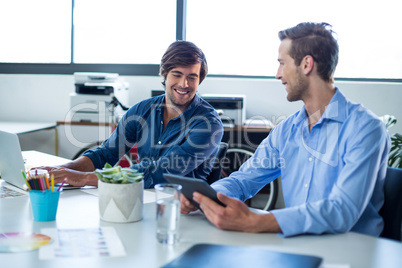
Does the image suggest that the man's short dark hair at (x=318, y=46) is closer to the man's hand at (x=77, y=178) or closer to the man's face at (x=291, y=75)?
the man's face at (x=291, y=75)

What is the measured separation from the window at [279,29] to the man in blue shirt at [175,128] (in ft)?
6.51

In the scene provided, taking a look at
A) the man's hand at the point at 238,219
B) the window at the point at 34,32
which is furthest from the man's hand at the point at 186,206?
the window at the point at 34,32

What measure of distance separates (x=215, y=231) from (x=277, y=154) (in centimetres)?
59

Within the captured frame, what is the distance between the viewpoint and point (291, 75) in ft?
5.80

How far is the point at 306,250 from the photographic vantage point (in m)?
1.17

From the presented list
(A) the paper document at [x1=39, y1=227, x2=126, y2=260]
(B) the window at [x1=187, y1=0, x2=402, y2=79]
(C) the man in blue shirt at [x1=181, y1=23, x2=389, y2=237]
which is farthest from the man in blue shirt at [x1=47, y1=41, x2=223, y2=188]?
(B) the window at [x1=187, y1=0, x2=402, y2=79]

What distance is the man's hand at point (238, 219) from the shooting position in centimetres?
129

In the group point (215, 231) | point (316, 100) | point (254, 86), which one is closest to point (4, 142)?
point (215, 231)

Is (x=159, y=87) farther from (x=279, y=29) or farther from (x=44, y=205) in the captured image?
(x=44, y=205)

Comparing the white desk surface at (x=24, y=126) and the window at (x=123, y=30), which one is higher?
the window at (x=123, y=30)

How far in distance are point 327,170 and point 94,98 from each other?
268cm

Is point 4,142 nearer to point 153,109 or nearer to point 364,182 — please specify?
point 153,109

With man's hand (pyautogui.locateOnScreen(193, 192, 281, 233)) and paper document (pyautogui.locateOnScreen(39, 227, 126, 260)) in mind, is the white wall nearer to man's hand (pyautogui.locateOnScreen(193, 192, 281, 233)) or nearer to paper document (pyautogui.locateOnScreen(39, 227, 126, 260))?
man's hand (pyautogui.locateOnScreen(193, 192, 281, 233))

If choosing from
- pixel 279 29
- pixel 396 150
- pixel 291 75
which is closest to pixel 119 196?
pixel 291 75
